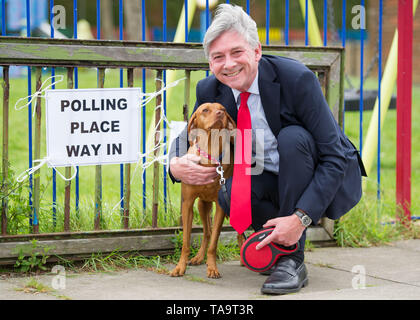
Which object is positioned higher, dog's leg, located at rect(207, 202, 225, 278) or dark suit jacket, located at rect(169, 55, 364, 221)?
dark suit jacket, located at rect(169, 55, 364, 221)

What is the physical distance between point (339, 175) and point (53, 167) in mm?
1517

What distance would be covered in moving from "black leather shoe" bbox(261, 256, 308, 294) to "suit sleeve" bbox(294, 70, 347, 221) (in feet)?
0.96

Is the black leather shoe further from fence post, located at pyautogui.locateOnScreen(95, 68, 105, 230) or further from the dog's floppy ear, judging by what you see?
fence post, located at pyautogui.locateOnScreen(95, 68, 105, 230)

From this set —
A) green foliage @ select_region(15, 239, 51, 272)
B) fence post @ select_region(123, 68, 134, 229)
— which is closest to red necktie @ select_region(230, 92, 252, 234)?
fence post @ select_region(123, 68, 134, 229)

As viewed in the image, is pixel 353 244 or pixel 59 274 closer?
pixel 59 274

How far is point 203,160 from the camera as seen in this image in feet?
10.1

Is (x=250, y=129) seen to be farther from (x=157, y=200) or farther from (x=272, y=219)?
(x=157, y=200)

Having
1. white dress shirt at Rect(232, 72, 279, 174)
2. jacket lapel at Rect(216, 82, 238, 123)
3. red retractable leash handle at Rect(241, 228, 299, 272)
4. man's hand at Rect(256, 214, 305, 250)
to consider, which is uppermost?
jacket lapel at Rect(216, 82, 238, 123)

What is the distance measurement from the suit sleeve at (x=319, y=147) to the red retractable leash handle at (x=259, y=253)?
0.25m

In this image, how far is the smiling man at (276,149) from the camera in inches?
111

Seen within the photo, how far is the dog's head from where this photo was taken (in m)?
2.97

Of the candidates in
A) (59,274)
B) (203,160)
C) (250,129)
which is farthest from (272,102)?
(59,274)

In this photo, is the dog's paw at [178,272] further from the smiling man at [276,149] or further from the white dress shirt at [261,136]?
the white dress shirt at [261,136]

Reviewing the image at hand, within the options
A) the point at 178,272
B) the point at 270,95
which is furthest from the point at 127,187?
the point at 270,95
